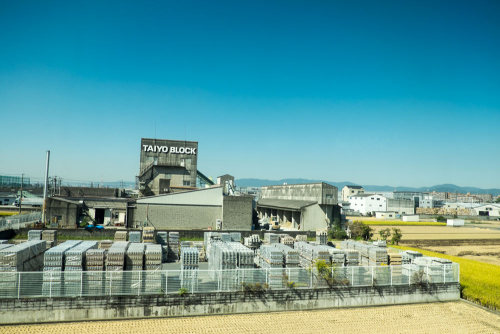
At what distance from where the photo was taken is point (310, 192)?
162 feet

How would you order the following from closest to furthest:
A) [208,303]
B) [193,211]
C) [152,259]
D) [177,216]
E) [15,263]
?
[15,263]
[208,303]
[152,259]
[177,216]
[193,211]

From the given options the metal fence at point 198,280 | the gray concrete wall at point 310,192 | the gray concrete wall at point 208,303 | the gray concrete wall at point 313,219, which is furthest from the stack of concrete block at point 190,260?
the gray concrete wall at point 310,192

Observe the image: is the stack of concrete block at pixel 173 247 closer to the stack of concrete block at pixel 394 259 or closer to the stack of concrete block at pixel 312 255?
the stack of concrete block at pixel 312 255

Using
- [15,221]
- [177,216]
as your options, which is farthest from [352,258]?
[15,221]

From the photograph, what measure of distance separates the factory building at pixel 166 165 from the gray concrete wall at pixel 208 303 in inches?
1491

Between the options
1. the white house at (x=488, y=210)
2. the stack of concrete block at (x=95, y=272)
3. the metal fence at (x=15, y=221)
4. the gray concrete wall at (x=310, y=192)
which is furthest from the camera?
the white house at (x=488, y=210)

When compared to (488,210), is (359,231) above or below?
below

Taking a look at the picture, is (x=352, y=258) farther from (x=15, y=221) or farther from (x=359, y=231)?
(x=15, y=221)

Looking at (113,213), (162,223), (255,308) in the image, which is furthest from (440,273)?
(113,213)

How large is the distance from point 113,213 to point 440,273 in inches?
1394

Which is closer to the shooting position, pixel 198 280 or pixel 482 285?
pixel 198 280

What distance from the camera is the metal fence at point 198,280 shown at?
13977 mm

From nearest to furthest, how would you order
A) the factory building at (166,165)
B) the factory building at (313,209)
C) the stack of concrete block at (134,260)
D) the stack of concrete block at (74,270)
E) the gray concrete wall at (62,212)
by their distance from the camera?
the stack of concrete block at (74,270), the stack of concrete block at (134,260), the gray concrete wall at (62,212), the factory building at (313,209), the factory building at (166,165)

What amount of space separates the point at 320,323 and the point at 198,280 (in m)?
5.89
